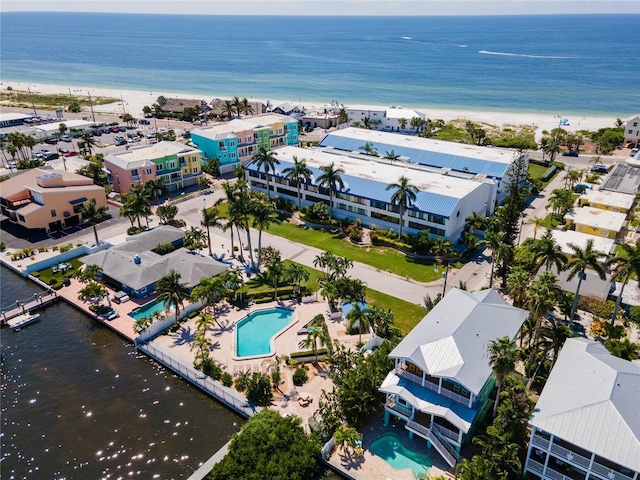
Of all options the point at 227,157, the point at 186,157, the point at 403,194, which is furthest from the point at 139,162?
the point at 403,194

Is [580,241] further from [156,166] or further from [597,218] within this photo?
[156,166]

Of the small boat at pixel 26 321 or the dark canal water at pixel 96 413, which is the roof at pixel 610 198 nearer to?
the dark canal water at pixel 96 413

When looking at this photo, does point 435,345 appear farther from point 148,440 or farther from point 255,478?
point 148,440

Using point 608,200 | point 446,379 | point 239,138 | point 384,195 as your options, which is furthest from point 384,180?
point 446,379

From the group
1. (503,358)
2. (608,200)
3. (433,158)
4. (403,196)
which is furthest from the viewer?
(433,158)

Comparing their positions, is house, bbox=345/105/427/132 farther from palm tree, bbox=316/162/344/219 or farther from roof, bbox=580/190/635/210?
roof, bbox=580/190/635/210

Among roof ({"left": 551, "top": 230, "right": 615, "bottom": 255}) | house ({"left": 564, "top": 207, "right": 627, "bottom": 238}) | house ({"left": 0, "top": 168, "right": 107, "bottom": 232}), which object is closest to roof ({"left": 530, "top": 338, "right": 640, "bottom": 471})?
roof ({"left": 551, "top": 230, "right": 615, "bottom": 255})
